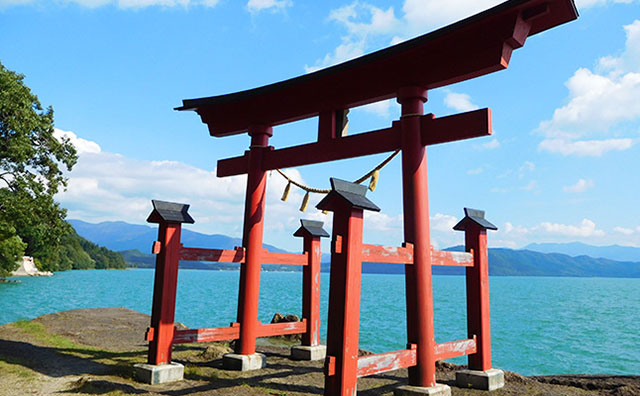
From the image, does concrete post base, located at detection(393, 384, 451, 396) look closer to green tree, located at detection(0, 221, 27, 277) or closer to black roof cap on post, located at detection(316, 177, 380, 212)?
black roof cap on post, located at detection(316, 177, 380, 212)

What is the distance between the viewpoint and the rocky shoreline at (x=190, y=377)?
5.82 meters

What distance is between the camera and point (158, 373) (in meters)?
6.13

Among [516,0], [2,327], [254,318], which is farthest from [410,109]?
[2,327]

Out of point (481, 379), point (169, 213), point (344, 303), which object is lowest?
point (481, 379)

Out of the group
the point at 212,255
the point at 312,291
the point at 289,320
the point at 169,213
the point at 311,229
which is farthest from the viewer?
the point at 289,320

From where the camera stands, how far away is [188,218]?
21.9 ft

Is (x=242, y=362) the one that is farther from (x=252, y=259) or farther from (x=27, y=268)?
(x=27, y=268)

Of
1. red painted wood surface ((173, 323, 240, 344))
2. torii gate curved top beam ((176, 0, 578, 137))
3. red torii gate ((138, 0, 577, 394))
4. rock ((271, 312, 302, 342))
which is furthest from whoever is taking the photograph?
rock ((271, 312, 302, 342))

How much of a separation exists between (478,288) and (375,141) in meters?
2.78

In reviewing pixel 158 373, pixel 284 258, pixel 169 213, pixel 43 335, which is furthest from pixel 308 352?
pixel 43 335

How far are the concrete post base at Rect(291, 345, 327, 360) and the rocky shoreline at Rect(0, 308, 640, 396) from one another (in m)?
0.21

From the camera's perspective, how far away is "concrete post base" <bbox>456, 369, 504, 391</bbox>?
613 centimetres

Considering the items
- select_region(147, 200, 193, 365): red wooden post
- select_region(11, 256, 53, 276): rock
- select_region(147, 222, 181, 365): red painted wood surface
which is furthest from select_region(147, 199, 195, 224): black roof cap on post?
select_region(11, 256, 53, 276): rock

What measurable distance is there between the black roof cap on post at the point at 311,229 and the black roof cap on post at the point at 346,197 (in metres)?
4.13
